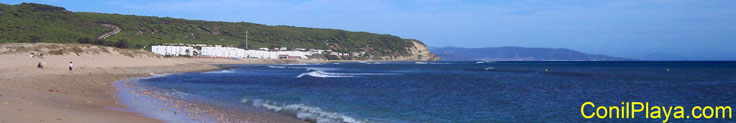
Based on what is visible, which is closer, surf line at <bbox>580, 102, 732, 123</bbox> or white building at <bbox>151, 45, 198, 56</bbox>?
surf line at <bbox>580, 102, 732, 123</bbox>

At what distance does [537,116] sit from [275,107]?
6.43 m

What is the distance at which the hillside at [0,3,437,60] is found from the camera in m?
72.8

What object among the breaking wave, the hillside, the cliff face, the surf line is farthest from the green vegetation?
the surf line

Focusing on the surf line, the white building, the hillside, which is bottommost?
the surf line

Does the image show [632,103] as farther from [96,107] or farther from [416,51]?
[416,51]

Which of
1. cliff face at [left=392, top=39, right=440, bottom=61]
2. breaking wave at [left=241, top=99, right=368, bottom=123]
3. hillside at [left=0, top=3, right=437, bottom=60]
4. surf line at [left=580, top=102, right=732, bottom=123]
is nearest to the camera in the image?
breaking wave at [left=241, top=99, right=368, bottom=123]

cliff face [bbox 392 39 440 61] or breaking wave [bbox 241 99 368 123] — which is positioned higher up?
cliff face [bbox 392 39 440 61]

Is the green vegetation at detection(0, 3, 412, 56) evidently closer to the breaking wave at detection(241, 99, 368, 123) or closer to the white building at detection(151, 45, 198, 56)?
the white building at detection(151, 45, 198, 56)

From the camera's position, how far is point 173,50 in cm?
8031

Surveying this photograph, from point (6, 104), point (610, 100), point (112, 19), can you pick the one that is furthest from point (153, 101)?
point (112, 19)

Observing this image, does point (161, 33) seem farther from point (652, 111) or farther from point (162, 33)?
point (652, 111)

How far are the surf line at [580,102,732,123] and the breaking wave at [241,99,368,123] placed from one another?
18.0ft

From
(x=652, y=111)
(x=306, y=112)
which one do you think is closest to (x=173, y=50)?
(x=306, y=112)

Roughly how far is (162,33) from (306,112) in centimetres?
9735
